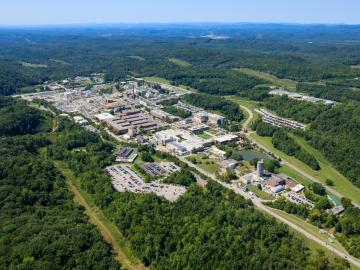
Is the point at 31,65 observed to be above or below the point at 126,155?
below

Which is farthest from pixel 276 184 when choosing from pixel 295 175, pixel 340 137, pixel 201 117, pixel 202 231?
pixel 201 117

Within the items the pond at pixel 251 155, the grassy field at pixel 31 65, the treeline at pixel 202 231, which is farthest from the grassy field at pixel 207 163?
the grassy field at pixel 31 65

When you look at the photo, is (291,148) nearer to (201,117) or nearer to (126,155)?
(201,117)

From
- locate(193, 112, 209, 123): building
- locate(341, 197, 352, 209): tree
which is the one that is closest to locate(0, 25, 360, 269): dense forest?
locate(341, 197, 352, 209): tree

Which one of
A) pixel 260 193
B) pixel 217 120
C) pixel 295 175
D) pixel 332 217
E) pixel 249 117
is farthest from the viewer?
pixel 249 117

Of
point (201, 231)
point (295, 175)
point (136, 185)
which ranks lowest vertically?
point (295, 175)

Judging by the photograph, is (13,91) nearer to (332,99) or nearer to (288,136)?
(288,136)

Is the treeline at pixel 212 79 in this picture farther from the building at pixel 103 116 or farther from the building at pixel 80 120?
the building at pixel 80 120
